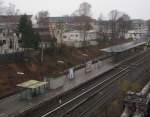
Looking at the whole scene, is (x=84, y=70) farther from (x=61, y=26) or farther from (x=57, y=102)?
(x=61, y=26)

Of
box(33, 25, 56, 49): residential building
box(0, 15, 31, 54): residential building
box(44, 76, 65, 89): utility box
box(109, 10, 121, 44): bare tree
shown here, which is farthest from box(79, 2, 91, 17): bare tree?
box(44, 76, 65, 89): utility box

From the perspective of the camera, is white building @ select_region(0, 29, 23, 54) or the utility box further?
white building @ select_region(0, 29, 23, 54)

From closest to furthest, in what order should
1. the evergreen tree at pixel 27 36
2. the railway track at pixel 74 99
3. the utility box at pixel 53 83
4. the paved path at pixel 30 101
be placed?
the paved path at pixel 30 101
the railway track at pixel 74 99
the utility box at pixel 53 83
the evergreen tree at pixel 27 36

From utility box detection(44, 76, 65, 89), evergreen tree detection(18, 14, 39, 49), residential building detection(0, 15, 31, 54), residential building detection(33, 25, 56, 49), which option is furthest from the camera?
residential building detection(33, 25, 56, 49)

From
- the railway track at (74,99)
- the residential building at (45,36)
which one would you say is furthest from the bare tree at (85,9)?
the railway track at (74,99)

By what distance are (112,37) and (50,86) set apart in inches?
2487

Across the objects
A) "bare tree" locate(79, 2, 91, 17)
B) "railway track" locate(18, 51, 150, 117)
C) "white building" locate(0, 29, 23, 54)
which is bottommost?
"railway track" locate(18, 51, 150, 117)

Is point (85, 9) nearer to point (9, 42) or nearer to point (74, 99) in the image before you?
point (9, 42)

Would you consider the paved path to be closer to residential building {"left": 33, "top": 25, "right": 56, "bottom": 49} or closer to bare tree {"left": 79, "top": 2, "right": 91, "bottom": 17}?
residential building {"left": 33, "top": 25, "right": 56, "bottom": 49}

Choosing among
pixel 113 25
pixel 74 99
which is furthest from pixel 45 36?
pixel 113 25

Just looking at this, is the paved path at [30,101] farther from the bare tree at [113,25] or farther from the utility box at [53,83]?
the bare tree at [113,25]

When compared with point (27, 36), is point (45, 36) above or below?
below

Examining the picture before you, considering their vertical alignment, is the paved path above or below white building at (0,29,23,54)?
below

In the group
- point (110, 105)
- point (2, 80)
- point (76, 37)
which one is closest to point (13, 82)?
point (2, 80)
